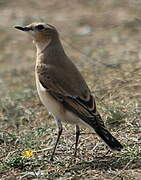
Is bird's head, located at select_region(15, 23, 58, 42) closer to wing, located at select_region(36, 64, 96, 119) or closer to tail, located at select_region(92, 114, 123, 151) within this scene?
wing, located at select_region(36, 64, 96, 119)

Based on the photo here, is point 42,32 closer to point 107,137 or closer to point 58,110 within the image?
point 58,110

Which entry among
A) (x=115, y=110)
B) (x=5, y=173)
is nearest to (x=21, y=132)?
(x=115, y=110)

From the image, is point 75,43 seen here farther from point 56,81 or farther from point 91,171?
point 91,171

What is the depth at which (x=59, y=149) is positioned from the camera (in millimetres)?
7949

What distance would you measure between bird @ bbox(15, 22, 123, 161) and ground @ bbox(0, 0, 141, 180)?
13.9 inches

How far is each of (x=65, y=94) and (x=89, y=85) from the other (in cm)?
337

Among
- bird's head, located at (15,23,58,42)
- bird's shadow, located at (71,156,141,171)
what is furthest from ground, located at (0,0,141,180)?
bird's head, located at (15,23,58,42)

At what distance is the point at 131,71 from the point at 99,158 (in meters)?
3.94

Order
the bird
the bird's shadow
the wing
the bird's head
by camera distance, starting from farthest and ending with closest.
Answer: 1. the bird's head
2. the wing
3. the bird
4. the bird's shadow

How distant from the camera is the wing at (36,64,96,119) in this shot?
7.23 metres

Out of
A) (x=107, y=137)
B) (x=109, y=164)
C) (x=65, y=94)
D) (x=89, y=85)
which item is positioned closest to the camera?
(x=107, y=137)

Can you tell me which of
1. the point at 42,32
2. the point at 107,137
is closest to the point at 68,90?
the point at 107,137

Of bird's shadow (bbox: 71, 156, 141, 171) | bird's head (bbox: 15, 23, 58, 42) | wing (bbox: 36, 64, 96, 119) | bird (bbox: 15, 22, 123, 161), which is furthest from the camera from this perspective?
bird's head (bbox: 15, 23, 58, 42)

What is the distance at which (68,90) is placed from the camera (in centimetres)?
743
